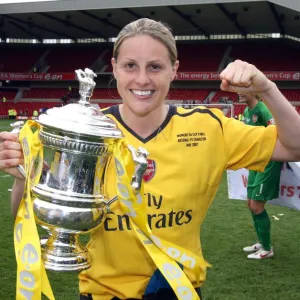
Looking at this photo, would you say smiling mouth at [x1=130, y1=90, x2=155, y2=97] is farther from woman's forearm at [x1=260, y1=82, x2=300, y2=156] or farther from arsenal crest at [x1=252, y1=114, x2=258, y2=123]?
arsenal crest at [x1=252, y1=114, x2=258, y2=123]

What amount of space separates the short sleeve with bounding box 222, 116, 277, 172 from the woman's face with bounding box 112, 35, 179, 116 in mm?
270

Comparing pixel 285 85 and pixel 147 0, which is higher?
pixel 147 0

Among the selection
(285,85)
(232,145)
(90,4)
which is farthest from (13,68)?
(232,145)

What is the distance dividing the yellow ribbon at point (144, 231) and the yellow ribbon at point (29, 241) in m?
0.22

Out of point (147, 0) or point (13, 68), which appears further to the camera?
point (13, 68)

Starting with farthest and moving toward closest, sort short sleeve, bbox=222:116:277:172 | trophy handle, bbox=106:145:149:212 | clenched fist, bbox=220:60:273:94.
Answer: short sleeve, bbox=222:116:277:172, clenched fist, bbox=220:60:273:94, trophy handle, bbox=106:145:149:212

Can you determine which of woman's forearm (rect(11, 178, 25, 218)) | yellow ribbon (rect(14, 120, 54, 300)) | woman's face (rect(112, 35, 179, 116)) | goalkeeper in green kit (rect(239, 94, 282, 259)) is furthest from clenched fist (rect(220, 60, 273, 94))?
goalkeeper in green kit (rect(239, 94, 282, 259))

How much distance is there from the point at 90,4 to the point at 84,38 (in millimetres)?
9883

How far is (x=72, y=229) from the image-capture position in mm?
1275

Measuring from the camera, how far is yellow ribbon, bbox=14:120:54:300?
1.25 metres

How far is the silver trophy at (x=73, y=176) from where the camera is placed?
3.94ft

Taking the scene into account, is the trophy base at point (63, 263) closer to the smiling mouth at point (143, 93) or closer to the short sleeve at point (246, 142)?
the smiling mouth at point (143, 93)

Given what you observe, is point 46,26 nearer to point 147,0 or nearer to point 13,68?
point 13,68

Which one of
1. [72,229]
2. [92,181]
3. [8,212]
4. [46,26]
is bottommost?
[8,212]
